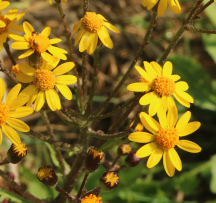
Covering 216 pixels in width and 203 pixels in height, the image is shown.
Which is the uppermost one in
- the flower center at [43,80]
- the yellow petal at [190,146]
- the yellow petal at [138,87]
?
the yellow petal at [138,87]

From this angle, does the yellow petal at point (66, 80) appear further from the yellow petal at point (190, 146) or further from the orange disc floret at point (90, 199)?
the yellow petal at point (190, 146)

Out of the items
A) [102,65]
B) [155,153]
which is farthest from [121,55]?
[155,153]

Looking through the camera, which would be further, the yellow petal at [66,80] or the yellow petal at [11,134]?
the yellow petal at [66,80]

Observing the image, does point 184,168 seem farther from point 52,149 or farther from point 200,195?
point 52,149

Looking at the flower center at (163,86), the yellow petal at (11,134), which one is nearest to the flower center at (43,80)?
the yellow petal at (11,134)

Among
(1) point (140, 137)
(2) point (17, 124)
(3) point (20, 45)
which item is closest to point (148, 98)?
(1) point (140, 137)

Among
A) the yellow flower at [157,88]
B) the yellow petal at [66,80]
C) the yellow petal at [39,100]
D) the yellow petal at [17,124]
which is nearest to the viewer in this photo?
the yellow petal at [17,124]

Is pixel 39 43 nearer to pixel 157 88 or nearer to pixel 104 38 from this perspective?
pixel 104 38

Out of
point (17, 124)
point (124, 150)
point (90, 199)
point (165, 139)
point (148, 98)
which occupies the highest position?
point (148, 98)
